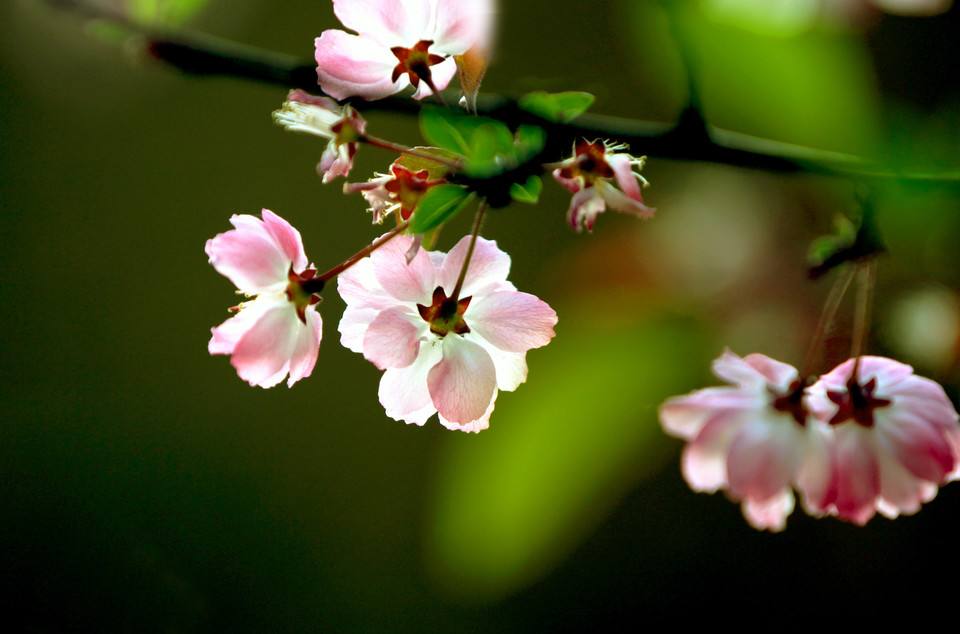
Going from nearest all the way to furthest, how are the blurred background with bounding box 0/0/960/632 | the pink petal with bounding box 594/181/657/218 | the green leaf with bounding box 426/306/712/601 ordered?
1. the pink petal with bounding box 594/181/657/218
2. the green leaf with bounding box 426/306/712/601
3. the blurred background with bounding box 0/0/960/632

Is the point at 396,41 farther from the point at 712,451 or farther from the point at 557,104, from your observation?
the point at 712,451

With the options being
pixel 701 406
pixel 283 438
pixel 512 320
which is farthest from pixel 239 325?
pixel 283 438

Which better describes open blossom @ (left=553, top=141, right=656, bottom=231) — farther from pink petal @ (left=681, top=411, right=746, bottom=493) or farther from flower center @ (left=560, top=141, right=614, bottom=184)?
pink petal @ (left=681, top=411, right=746, bottom=493)

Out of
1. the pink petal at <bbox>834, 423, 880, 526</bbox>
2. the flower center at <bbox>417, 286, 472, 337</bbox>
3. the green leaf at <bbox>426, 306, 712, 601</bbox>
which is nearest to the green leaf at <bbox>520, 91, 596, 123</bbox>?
the flower center at <bbox>417, 286, 472, 337</bbox>

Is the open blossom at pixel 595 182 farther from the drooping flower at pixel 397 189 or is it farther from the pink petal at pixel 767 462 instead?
the pink petal at pixel 767 462

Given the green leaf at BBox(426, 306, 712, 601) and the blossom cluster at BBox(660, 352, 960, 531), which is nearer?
the blossom cluster at BBox(660, 352, 960, 531)

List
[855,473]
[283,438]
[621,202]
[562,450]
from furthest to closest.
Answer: [283,438], [562,450], [855,473], [621,202]

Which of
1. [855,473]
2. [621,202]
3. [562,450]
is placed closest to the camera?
[621,202]

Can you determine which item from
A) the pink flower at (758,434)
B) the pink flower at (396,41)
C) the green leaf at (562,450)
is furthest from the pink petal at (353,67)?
the green leaf at (562,450)
